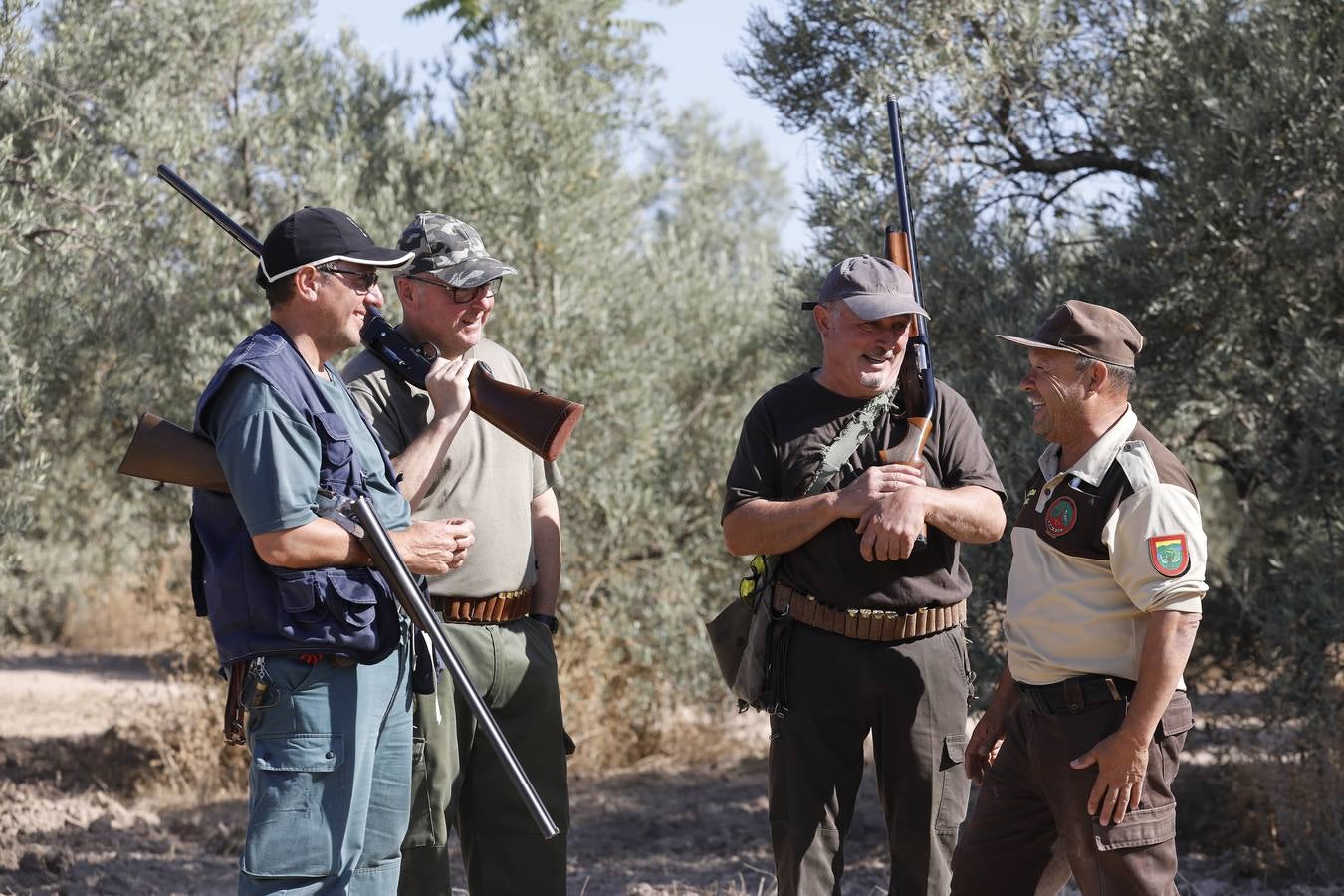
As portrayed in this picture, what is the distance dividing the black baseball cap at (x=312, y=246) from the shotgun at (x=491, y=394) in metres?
0.29

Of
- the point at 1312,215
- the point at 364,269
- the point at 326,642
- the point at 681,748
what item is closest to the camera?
the point at 326,642

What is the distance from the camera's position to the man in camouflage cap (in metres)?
3.63

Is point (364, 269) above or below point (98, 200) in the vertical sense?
below

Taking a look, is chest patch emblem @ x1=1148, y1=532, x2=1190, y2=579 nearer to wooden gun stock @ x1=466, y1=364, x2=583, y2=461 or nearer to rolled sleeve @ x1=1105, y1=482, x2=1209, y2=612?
rolled sleeve @ x1=1105, y1=482, x2=1209, y2=612

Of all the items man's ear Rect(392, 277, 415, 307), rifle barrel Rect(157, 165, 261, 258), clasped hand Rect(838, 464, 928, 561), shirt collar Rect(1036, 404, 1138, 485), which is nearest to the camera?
shirt collar Rect(1036, 404, 1138, 485)

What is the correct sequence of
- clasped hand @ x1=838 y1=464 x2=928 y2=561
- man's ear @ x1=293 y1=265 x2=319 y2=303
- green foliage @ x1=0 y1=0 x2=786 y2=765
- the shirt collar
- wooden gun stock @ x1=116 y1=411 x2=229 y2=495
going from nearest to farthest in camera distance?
wooden gun stock @ x1=116 y1=411 x2=229 y2=495 < man's ear @ x1=293 y1=265 x2=319 y2=303 < the shirt collar < clasped hand @ x1=838 y1=464 x2=928 y2=561 < green foliage @ x1=0 y1=0 x2=786 y2=765

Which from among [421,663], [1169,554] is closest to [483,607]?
[421,663]

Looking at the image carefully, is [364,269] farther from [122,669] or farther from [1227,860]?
[122,669]

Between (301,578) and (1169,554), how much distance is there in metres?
1.92

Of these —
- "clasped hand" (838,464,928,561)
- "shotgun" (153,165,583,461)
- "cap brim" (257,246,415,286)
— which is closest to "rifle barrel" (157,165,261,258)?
"shotgun" (153,165,583,461)

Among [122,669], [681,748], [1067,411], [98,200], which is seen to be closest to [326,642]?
[1067,411]

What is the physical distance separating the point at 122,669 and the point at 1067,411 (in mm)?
11342

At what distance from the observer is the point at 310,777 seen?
2.86 m

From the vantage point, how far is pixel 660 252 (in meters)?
9.22
